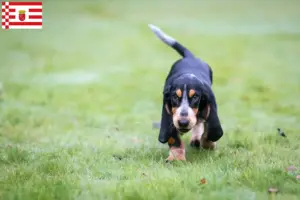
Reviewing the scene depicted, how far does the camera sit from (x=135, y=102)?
1158 centimetres

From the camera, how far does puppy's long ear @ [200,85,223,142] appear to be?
605 cm

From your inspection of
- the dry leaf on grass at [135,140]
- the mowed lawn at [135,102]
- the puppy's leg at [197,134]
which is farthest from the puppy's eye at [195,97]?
the dry leaf on grass at [135,140]

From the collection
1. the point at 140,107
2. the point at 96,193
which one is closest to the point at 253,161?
the point at 96,193

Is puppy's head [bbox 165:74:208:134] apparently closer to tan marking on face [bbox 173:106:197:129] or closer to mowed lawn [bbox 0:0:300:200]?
tan marking on face [bbox 173:106:197:129]

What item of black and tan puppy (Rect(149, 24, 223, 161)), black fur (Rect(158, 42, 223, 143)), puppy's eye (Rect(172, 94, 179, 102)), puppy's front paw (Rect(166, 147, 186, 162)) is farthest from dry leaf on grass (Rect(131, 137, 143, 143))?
puppy's eye (Rect(172, 94, 179, 102))

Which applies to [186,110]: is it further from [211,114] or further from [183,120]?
[211,114]

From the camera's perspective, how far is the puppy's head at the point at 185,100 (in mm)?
5649

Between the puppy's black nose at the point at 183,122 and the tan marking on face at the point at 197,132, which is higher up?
the puppy's black nose at the point at 183,122

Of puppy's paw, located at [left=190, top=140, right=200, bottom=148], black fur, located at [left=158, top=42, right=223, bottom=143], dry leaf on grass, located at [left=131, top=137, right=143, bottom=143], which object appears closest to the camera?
black fur, located at [left=158, top=42, right=223, bottom=143]

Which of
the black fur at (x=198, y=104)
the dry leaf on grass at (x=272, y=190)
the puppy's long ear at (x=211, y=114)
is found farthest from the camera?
the puppy's long ear at (x=211, y=114)

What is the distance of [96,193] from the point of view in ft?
14.5

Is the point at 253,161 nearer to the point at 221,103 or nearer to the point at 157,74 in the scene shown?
the point at 221,103

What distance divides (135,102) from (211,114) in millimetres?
5580

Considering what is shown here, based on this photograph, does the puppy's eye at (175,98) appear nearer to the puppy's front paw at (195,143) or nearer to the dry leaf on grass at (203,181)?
the puppy's front paw at (195,143)
